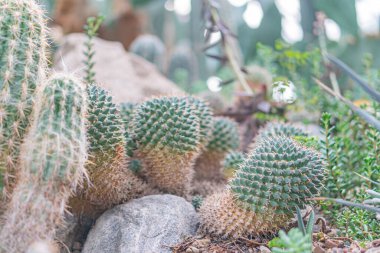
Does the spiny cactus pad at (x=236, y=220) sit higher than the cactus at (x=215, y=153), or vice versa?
the cactus at (x=215, y=153)

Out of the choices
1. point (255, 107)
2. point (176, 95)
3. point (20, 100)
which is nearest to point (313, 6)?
point (255, 107)

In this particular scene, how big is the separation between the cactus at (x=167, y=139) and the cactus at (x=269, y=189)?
231 mm

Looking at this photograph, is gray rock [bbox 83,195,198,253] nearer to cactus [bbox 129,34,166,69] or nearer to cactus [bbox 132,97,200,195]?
cactus [bbox 132,97,200,195]

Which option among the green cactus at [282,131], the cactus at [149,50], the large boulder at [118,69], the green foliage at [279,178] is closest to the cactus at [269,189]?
the green foliage at [279,178]

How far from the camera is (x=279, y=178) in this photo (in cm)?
116

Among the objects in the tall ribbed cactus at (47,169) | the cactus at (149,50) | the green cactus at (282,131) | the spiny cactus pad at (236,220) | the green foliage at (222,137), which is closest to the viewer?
the tall ribbed cactus at (47,169)

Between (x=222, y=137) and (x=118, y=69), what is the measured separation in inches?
41.5

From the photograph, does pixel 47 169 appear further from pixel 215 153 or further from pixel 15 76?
pixel 215 153

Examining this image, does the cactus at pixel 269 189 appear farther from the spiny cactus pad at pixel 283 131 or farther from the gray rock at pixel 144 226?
the spiny cactus pad at pixel 283 131

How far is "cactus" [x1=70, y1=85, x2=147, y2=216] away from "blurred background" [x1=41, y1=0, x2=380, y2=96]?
3.22ft

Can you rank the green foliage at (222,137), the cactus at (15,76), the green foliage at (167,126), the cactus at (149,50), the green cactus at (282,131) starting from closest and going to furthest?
1. the cactus at (15,76)
2. the green foliage at (167,126)
3. the green cactus at (282,131)
4. the green foliage at (222,137)
5. the cactus at (149,50)

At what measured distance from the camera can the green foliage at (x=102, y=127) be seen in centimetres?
121

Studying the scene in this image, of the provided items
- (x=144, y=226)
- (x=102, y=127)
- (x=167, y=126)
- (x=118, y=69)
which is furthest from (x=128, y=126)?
(x=118, y=69)

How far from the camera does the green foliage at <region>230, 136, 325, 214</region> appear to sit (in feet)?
3.81
